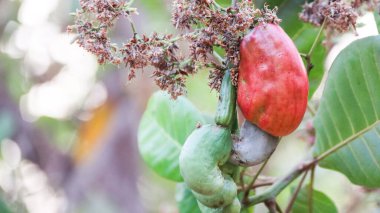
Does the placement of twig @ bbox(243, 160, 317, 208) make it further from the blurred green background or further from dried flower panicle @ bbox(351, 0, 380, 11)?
the blurred green background

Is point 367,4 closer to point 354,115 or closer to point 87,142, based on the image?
point 354,115

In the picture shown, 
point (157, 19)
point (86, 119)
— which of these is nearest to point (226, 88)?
point (157, 19)

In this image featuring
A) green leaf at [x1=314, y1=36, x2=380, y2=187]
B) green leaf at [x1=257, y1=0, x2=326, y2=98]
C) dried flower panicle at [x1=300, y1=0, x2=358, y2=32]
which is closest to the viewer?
dried flower panicle at [x1=300, y1=0, x2=358, y2=32]

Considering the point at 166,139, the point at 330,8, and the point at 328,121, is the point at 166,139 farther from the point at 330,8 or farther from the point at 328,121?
the point at 330,8

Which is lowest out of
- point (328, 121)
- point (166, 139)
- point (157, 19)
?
point (157, 19)

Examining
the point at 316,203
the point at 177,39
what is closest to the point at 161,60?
the point at 177,39

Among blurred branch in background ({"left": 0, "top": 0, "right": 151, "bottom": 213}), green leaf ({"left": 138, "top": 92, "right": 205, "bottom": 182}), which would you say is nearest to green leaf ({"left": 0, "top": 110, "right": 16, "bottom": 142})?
blurred branch in background ({"left": 0, "top": 0, "right": 151, "bottom": 213})

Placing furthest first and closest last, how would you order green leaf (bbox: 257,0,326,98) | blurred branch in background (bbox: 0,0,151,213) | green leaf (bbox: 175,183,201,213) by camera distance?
blurred branch in background (bbox: 0,0,151,213)
green leaf (bbox: 175,183,201,213)
green leaf (bbox: 257,0,326,98)
